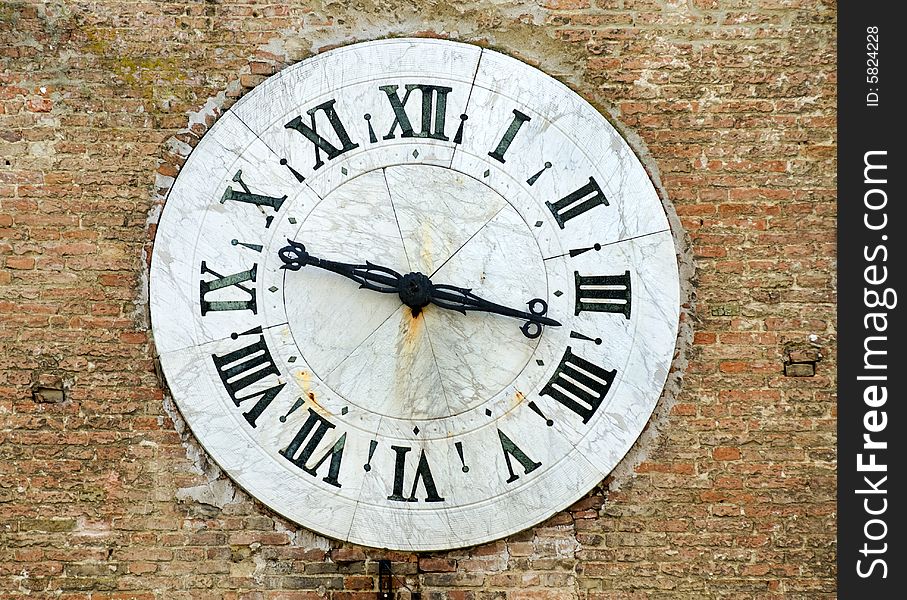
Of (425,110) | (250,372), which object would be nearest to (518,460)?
(250,372)

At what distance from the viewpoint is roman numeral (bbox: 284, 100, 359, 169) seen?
3.97 m

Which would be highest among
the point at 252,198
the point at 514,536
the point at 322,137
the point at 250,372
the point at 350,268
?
the point at 322,137

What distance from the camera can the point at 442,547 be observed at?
3877 millimetres

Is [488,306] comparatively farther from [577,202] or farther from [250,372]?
[250,372]

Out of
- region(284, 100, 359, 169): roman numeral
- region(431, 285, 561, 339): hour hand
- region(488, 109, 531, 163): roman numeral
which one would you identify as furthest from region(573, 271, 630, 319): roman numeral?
region(284, 100, 359, 169): roman numeral

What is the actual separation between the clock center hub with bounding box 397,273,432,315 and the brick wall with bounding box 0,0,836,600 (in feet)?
3.29

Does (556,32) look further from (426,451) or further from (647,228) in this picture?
(426,451)

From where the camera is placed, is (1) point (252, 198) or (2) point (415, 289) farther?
Result: (1) point (252, 198)

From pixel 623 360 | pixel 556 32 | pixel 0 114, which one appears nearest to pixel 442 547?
pixel 623 360

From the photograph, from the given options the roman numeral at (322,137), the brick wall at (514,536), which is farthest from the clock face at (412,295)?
the brick wall at (514,536)

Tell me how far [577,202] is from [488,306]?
0.56 metres

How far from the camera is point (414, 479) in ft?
12.7

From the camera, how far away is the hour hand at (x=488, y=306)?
385cm

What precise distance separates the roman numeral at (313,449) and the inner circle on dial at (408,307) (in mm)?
148
